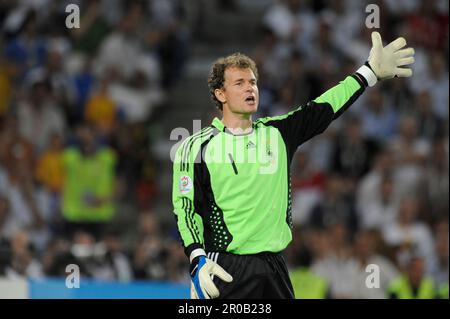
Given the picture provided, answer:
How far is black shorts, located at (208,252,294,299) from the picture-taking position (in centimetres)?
688

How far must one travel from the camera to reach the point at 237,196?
273 inches

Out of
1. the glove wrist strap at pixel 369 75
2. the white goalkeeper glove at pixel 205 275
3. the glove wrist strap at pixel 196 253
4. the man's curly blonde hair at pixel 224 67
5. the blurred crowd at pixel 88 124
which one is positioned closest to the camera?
the white goalkeeper glove at pixel 205 275

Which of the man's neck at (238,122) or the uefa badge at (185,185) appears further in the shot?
the man's neck at (238,122)

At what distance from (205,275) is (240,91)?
1.22 metres

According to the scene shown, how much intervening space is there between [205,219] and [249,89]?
87 cm

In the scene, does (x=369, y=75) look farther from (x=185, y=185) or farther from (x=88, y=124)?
(x=88, y=124)

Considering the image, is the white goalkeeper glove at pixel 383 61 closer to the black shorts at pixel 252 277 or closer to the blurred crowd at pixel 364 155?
the black shorts at pixel 252 277

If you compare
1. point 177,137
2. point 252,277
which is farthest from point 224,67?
point 177,137

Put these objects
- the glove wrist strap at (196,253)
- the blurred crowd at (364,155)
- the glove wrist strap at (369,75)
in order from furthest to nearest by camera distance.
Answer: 1. the blurred crowd at (364,155)
2. the glove wrist strap at (369,75)
3. the glove wrist strap at (196,253)

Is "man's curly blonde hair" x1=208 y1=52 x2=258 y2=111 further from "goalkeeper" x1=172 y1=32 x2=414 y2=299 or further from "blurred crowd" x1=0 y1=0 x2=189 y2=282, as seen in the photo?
"blurred crowd" x1=0 y1=0 x2=189 y2=282

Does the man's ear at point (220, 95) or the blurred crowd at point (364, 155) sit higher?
the blurred crowd at point (364, 155)

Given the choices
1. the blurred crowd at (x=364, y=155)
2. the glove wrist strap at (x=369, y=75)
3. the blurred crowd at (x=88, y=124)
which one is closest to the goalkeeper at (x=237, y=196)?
the glove wrist strap at (x=369, y=75)

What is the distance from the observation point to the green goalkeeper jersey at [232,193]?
22.7 ft

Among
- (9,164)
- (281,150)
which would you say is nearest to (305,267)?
(9,164)
